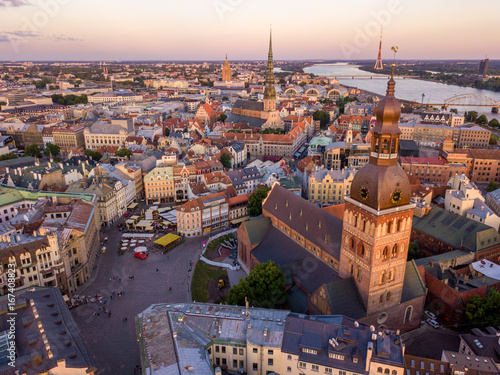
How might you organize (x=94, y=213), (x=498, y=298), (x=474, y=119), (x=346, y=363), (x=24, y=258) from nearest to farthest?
(x=346, y=363) → (x=498, y=298) → (x=24, y=258) → (x=94, y=213) → (x=474, y=119)

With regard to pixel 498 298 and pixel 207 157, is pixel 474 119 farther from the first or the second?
pixel 498 298

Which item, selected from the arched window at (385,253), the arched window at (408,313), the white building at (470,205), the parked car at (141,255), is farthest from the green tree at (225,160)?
the arched window at (385,253)

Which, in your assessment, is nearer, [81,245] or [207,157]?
[81,245]

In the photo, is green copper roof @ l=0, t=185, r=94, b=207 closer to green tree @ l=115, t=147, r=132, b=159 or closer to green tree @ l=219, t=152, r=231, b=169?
green tree @ l=115, t=147, r=132, b=159

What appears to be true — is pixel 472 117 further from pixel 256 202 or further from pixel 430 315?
pixel 430 315

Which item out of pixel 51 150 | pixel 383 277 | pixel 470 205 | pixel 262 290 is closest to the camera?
pixel 383 277

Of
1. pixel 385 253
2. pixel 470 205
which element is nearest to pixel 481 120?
pixel 470 205

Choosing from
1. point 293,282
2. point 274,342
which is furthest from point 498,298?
point 274,342
